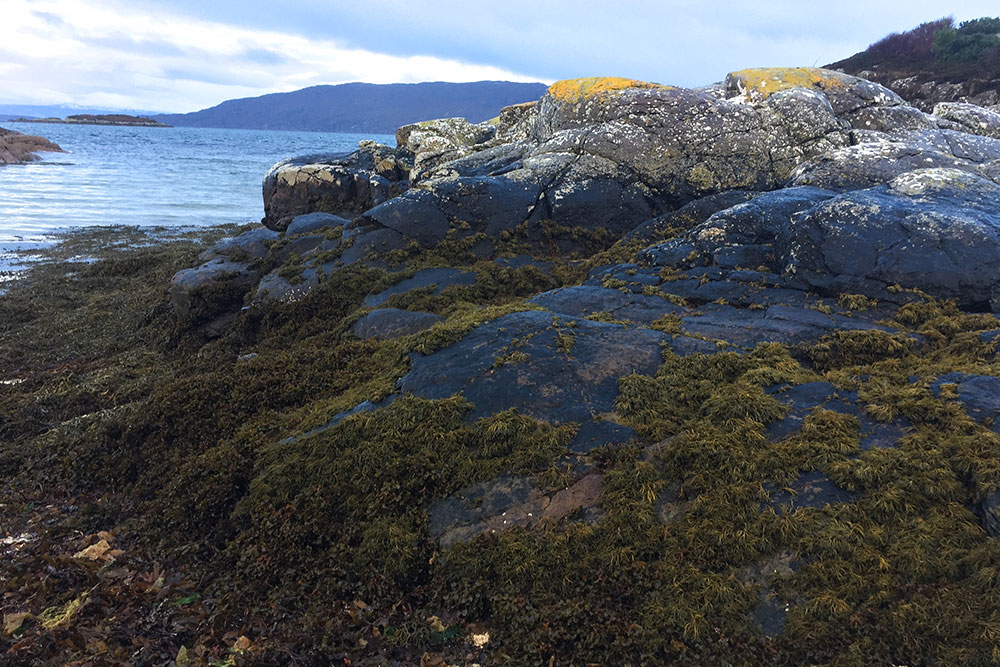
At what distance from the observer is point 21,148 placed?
2367 inches

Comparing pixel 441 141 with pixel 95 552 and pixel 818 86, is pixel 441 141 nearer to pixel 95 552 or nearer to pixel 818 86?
pixel 818 86

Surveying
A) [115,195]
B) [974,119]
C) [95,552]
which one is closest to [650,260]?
[95,552]

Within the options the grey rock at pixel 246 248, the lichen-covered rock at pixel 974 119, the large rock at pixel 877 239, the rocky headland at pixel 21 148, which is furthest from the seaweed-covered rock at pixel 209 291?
the rocky headland at pixel 21 148

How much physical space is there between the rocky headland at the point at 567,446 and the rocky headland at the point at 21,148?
191 feet

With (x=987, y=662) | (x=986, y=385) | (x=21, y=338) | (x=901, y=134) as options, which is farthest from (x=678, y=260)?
(x=21, y=338)

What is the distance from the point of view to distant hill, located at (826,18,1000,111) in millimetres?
38872

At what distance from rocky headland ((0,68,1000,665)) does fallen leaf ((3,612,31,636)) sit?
0.23ft

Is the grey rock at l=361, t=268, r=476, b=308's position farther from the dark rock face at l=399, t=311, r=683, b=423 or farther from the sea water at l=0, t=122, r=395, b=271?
the sea water at l=0, t=122, r=395, b=271

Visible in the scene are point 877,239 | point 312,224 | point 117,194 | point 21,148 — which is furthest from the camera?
point 21,148

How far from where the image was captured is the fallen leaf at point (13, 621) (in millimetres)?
4941

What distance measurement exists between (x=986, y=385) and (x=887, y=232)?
4.18 meters

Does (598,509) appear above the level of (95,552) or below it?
above

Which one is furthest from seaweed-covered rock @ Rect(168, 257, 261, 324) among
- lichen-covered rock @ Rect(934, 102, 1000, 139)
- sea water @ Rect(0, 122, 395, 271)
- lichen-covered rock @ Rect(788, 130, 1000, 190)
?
lichen-covered rock @ Rect(934, 102, 1000, 139)

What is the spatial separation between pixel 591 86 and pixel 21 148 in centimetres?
7031
